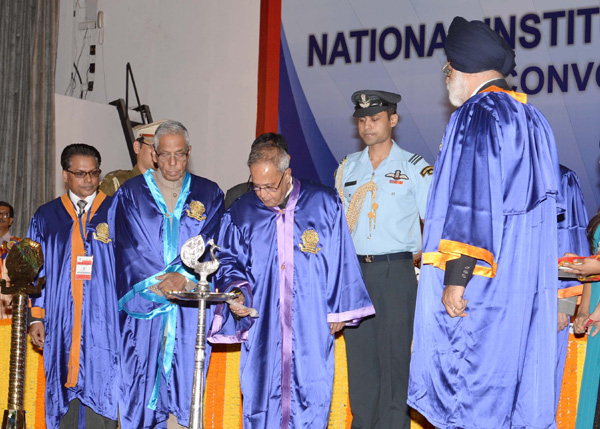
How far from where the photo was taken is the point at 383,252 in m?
4.41

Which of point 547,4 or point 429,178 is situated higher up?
point 547,4

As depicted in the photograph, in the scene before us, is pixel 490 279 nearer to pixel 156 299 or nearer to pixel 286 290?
pixel 286 290

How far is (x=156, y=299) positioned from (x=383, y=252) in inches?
52.4

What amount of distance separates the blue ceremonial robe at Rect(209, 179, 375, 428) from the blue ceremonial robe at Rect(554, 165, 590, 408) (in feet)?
3.28

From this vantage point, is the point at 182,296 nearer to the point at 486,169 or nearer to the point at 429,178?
the point at 486,169

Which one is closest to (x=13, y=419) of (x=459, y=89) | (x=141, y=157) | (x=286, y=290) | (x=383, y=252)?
(x=286, y=290)

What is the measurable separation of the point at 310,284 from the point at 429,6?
4.69m

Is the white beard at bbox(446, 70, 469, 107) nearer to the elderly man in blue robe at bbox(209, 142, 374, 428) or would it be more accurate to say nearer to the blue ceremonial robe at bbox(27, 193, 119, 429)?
the elderly man in blue robe at bbox(209, 142, 374, 428)

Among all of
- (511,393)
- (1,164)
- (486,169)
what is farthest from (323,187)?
(1,164)

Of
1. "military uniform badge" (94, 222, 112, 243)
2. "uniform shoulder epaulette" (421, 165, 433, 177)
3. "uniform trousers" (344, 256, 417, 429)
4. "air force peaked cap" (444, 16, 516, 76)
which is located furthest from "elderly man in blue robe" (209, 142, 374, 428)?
"air force peaked cap" (444, 16, 516, 76)

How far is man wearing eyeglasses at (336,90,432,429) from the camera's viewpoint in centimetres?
427

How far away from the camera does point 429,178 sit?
4.47m

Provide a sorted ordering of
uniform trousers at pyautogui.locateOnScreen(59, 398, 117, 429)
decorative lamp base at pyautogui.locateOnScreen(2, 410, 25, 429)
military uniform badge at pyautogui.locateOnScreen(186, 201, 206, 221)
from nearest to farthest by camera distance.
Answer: decorative lamp base at pyautogui.locateOnScreen(2, 410, 25, 429)
military uniform badge at pyautogui.locateOnScreen(186, 201, 206, 221)
uniform trousers at pyautogui.locateOnScreen(59, 398, 117, 429)

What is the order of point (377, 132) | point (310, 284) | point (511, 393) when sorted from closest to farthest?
point (511, 393) → point (310, 284) → point (377, 132)
